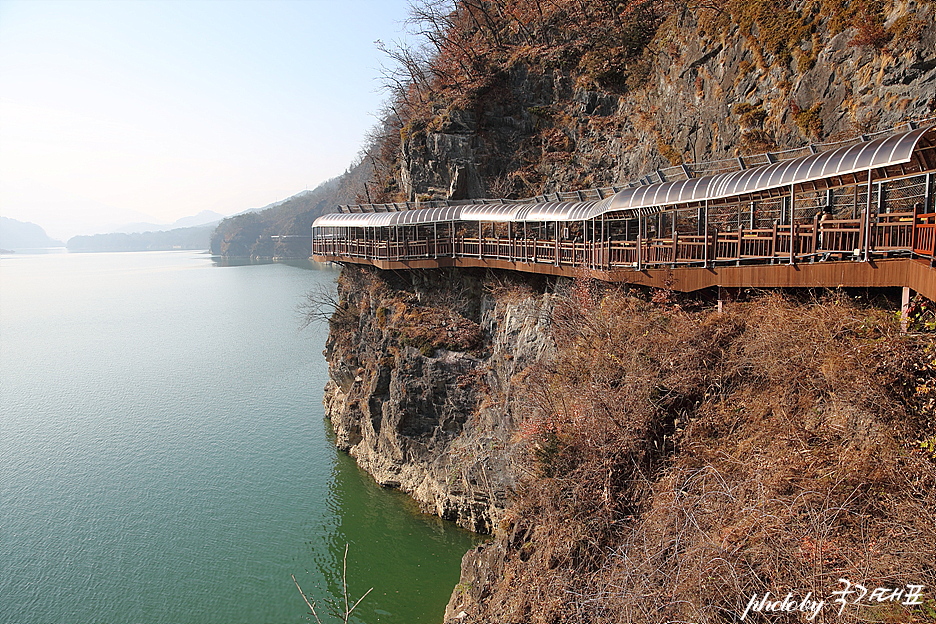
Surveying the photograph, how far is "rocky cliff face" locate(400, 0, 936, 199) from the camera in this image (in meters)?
15.4

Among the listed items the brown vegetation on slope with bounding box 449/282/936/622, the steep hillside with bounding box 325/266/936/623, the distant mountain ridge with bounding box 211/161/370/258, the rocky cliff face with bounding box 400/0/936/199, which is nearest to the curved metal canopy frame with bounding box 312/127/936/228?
the steep hillside with bounding box 325/266/936/623

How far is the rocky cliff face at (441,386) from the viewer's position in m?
19.8

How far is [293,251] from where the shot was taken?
458ft

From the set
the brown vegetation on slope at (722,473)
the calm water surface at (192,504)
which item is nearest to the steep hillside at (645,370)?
the brown vegetation on slope at (722,473)

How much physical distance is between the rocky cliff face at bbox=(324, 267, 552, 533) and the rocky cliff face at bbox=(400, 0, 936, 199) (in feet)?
22.2

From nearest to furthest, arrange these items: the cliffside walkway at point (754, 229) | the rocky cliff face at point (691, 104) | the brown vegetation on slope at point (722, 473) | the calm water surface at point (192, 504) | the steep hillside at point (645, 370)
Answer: the brown vegetation on slope at point (722, 473)
the steep hillside at point (645, 370)
the cliffside walkway at point (754, 229)
the rocky cliff face at point (691, 104)
the calm water surface at point (192, 504)

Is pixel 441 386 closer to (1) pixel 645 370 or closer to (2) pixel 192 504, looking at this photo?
(1) pixel 645 370

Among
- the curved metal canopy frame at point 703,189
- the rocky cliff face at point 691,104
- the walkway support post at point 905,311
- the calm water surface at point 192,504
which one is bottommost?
the calm water surface at point 192,504

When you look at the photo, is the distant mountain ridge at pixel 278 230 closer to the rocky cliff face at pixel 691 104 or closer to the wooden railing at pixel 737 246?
the rocky cliff face at pixel 691 104

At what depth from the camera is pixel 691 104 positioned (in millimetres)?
22125

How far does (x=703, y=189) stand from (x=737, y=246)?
243 cm

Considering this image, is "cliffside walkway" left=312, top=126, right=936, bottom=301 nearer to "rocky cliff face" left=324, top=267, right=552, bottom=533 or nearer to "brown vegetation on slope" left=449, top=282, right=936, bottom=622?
"brown vegetation on slope" left=449, top=282, right=936, bottom=622

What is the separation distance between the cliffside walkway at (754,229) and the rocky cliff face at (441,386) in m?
1.78

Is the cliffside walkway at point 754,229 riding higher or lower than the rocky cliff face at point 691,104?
lower
